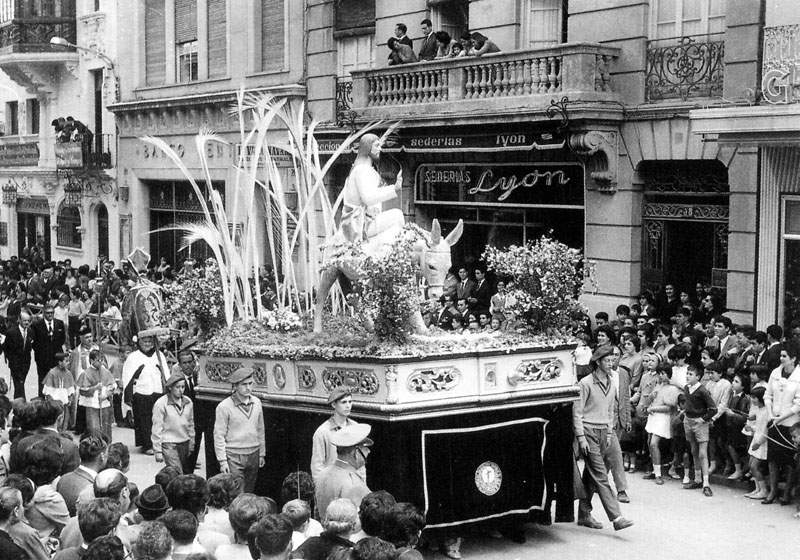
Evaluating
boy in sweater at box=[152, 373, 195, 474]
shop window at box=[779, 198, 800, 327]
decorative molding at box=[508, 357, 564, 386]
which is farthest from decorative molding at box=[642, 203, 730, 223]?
boy in sweater at box=[152, 373, 195, 474]

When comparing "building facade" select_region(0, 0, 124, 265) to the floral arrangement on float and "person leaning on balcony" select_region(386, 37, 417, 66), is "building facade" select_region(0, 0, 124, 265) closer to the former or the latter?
"person leaning on balcony" select_region(386, 37, 417, 66)

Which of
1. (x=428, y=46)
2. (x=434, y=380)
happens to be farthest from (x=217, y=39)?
(x=434, y=380)

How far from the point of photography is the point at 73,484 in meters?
8.23

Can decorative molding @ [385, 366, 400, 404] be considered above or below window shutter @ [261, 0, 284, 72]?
below

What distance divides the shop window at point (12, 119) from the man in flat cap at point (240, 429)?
32.5 m

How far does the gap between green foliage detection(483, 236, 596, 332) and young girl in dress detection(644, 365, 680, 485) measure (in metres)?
2.51

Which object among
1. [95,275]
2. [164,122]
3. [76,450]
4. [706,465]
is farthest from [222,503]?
[164,122]

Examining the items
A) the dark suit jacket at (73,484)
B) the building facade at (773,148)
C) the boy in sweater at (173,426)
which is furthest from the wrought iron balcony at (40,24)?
the dark suit jacket at (73,484)

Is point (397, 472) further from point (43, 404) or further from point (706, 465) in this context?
point (706, 465)

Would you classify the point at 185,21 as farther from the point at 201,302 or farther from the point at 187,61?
the point at 201,302

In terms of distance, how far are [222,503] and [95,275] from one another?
22207 mm

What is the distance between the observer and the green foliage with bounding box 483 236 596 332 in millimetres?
11094

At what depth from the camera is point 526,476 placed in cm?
1064

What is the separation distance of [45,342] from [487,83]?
8.81 metres
